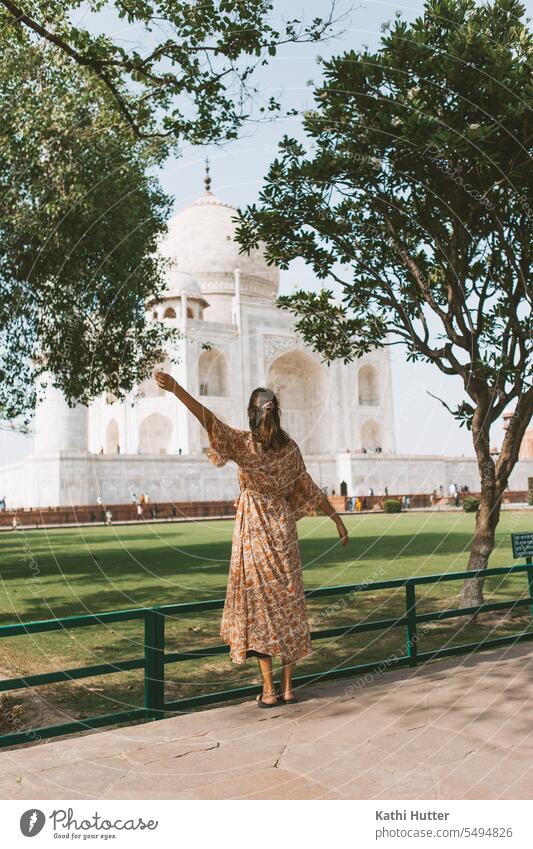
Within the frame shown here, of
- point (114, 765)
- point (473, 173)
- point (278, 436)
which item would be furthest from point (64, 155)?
point (114, 765)

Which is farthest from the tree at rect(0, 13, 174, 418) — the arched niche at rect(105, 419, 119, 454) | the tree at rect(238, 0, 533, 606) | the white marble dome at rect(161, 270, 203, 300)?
the arched niche at rect(105, 419, 119, 454)

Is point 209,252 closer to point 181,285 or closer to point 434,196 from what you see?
point 181,285

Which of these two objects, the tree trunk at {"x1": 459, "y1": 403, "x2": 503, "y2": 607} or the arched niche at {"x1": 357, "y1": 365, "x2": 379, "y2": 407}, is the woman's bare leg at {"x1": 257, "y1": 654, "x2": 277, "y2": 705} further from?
the arched niche at {"x1": 357, "y1": 365, "x2": 379, "y2": 407}

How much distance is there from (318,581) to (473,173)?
176 inches

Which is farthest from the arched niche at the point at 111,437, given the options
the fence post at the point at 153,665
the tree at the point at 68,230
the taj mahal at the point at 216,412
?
the fence post at the point at 153,665

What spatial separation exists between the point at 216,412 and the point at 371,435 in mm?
9648

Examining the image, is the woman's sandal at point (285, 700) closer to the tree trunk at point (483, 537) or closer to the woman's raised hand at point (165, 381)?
the woman's raised hand at point (165, 381)

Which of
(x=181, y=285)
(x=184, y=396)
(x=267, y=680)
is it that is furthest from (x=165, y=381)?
(x=181, y=285)

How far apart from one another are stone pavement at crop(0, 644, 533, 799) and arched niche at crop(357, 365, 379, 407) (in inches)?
1262

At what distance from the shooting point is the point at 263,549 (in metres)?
2.77

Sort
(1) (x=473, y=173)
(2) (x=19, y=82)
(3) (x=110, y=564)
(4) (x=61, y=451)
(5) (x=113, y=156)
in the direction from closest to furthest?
(1) (x=473, y=173), (2) (x=19, y=82), (5) (x=113, y=156), (3) (x=110, y=564), (4) (x=61, y=451)

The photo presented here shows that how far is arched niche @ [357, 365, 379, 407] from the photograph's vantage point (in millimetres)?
34781

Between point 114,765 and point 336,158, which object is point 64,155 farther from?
point 114,765

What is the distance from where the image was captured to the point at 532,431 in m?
40.1
